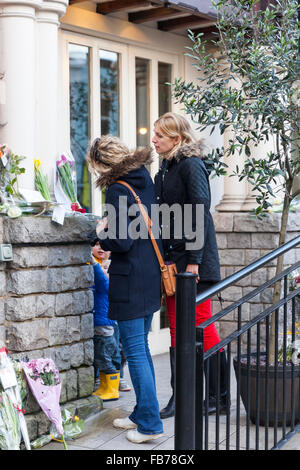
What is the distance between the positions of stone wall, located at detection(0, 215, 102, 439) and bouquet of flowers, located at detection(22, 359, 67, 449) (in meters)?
0.15

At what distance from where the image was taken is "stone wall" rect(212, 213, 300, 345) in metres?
6.66

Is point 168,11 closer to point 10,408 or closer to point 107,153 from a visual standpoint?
point 107,153

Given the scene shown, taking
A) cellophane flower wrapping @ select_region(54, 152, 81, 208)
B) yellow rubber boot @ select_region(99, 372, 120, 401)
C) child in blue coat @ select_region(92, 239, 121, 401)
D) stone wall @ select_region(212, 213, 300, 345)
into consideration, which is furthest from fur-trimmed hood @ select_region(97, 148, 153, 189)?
stone wall @ select_region(212, 213, 300, 345)

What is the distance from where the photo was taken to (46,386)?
13.6ft

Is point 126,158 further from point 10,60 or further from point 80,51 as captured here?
point 80,51

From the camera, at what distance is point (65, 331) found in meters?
4.60

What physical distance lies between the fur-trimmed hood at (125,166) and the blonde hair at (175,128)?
338 mm

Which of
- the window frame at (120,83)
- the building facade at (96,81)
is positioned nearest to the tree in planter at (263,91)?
the building facade at (96,81)

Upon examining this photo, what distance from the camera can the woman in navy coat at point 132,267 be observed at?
13.3 feet

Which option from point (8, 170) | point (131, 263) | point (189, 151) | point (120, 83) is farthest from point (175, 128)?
point (120, 83)

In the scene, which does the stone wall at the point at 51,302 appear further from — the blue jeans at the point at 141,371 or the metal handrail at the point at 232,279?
the metal handrail at the point at 232,279

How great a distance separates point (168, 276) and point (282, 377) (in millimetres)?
916

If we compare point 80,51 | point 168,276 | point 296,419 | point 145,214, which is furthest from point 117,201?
point 80,51

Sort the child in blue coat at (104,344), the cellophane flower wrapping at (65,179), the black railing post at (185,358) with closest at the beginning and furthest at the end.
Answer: the black railing post at (185,358) < the cellophane flower wrapping at (65,179) < the child in blue coat at (104,344)
